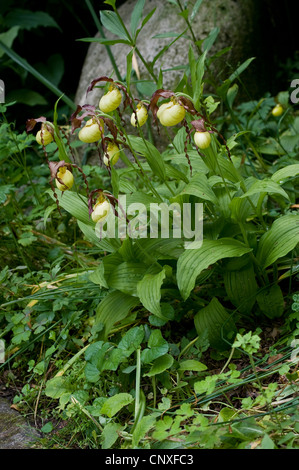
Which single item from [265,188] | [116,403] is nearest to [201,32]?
[265,188]

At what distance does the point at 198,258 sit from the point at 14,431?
695 millimetres

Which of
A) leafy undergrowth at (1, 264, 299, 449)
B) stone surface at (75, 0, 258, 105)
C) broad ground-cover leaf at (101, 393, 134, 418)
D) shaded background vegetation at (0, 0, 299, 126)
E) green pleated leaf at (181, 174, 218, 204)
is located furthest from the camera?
shaded background vegetation at (0, 0, 299, 126)

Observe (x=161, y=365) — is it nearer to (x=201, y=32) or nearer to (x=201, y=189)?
(x=201, y=189)

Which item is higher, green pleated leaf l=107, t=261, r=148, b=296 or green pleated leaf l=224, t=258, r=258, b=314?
green pleated leaf l=107, t=261, r=148, b=296

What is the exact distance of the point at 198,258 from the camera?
1244 millimetres

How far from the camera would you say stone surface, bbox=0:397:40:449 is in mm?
1250

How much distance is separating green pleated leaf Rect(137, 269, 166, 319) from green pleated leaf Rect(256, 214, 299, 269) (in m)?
0.31

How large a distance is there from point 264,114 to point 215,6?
0.89m

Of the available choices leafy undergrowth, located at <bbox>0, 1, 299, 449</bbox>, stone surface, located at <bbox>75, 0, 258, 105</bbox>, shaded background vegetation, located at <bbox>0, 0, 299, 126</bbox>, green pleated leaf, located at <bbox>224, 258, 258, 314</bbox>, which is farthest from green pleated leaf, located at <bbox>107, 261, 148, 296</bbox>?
shaded background vegetation, located at <bbox>0, 0, 299, 126</bbox>

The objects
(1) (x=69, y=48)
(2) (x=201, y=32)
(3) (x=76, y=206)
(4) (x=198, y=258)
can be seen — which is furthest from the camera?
(1) (x=69, y=48)

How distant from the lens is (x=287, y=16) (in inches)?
125

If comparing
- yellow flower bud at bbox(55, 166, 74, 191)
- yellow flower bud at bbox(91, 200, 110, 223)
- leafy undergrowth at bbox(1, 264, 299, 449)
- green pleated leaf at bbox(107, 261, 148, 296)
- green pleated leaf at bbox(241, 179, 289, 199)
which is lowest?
leafy undergrowth at bbox(1, 264, 299, 449)

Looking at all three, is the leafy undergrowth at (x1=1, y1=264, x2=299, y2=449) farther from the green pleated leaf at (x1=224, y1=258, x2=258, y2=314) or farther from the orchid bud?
the orchid bud

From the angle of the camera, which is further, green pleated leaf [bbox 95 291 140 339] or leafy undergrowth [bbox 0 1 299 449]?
green pleated leaf [bbox 95 291 140 339]
